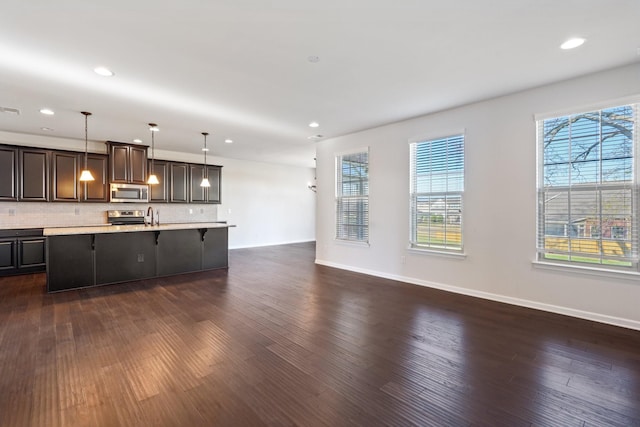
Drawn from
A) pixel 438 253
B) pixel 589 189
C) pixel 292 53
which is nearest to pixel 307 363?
pixel 292 53

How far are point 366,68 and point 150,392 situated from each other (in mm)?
3341

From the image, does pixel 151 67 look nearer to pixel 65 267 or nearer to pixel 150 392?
pixel 150 392

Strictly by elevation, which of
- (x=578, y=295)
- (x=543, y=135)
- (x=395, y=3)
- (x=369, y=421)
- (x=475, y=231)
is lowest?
(x=369, y=421)

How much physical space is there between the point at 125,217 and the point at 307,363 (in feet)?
20.8

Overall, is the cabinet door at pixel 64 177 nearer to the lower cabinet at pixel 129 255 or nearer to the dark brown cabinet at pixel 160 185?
the dark brown cabinet at pixel 160 185

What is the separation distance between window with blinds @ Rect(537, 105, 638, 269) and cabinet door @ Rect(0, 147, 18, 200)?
27.8 feet

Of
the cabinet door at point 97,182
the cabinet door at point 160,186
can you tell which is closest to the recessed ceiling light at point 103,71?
the cabinet door at point 97,182

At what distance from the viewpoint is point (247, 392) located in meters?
2.01

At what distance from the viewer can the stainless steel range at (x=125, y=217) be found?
22.0ft

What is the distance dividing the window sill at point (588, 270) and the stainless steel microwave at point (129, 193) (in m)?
7.42

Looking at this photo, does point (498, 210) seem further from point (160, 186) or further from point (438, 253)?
point (160, 186)

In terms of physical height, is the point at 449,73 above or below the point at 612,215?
above

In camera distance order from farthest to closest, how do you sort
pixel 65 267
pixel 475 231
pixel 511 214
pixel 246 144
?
pixel 246 144 → pixel 65 267 → pixel 475 231 → pixel 511 214

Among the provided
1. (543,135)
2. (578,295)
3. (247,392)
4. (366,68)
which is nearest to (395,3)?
(366,68)
